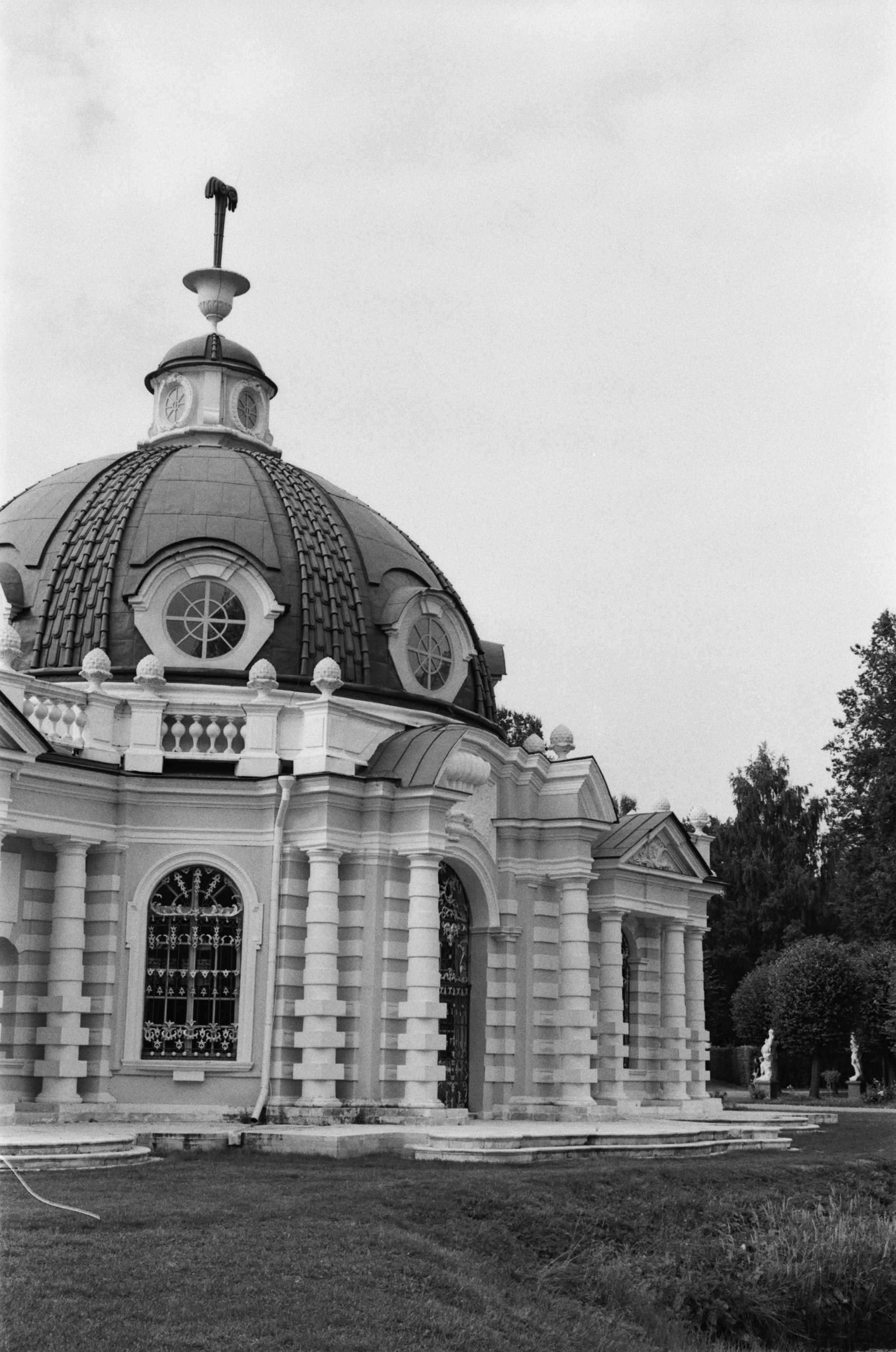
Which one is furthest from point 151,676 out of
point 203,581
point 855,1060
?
point 855,1060

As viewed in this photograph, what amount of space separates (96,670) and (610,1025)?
10.5m

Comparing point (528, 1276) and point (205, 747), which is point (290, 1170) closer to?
point (528, 1276)

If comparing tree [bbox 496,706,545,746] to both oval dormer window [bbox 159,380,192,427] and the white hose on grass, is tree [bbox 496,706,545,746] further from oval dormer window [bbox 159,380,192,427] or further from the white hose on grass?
the white hose on grass

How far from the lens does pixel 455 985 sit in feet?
84.9

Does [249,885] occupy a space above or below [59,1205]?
above

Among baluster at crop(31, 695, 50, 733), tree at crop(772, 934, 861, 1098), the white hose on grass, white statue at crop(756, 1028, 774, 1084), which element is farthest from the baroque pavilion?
white statue at crop(756, 1028, 774, 1084)

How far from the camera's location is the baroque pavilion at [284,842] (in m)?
22.8

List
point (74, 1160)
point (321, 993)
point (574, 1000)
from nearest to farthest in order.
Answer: point (74, 1160) < point (321, 993) < point (574, 1000)

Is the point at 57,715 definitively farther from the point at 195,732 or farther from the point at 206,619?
the point at 206,619

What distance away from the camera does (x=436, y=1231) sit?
15414 millimetres

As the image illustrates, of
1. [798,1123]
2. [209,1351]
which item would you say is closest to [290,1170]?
[209,1351]

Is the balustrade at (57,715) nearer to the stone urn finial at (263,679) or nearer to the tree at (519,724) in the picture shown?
the stone urn finial at (263,679)

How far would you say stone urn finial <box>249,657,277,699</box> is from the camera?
2409 centimetres

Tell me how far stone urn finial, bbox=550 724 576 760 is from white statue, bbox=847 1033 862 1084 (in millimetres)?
20429
